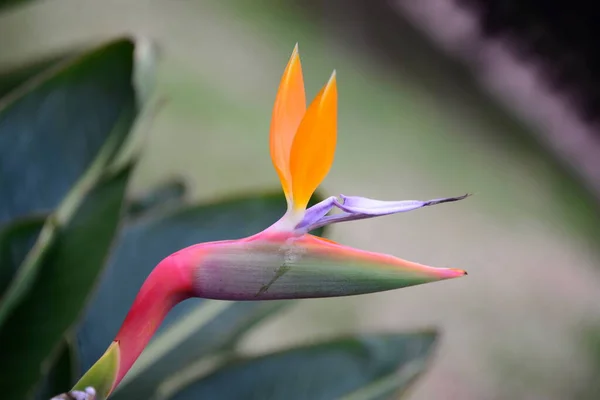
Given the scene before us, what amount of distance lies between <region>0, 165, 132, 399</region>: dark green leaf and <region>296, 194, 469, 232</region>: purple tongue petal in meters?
0.27

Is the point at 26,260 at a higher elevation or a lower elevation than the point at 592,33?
lower

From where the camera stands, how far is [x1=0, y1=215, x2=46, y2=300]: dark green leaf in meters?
0.52

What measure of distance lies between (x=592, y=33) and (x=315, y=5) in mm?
905

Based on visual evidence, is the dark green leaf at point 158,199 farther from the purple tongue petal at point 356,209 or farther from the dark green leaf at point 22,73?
the purple tongue petal at point 356,209

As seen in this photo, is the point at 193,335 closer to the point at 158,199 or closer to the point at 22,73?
the point at 158,199

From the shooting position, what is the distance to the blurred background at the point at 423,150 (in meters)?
1.42

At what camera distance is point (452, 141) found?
183 centimetres

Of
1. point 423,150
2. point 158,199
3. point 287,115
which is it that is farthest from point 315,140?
point 423,150

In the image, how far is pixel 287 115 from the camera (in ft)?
1.09

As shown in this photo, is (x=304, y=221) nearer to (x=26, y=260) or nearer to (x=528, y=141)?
(x=26, y=260)

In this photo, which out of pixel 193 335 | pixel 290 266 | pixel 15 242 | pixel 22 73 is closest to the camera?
pixel 290 266

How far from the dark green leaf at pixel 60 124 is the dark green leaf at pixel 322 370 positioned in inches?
10.8

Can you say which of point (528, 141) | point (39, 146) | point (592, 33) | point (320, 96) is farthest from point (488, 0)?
point (320, 96)

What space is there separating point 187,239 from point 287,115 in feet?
1.25
